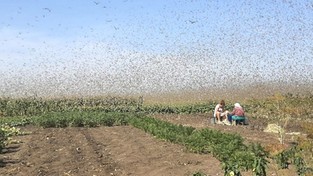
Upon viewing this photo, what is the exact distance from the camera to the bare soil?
11.8 meters

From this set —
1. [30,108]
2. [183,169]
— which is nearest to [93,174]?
[183,169]

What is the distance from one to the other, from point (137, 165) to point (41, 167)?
262cm

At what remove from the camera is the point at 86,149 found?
55.0 ft

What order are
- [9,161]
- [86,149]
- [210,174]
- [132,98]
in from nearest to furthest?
[210,174], [9,161], [86,149], [132,98]

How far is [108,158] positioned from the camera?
14.4m

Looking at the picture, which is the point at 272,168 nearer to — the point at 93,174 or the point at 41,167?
the point at 93,174

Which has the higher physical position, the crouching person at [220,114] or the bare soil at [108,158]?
the bare soil at [108,158]

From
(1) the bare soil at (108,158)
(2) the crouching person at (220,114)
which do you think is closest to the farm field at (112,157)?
(1) the bare soil at (108,158)

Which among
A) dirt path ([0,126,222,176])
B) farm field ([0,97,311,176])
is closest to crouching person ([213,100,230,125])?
farm field ([0,97,311,176])

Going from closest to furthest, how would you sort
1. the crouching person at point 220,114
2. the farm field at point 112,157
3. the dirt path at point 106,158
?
the farm field at point 112,157 < the dirt path at point 106,158 < the crouching person at point 220,114

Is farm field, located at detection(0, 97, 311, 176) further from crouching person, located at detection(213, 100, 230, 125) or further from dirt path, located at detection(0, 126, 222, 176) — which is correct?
crouching person, located at detection(213, 100, 230, 125)

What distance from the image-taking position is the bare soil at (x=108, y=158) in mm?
11750

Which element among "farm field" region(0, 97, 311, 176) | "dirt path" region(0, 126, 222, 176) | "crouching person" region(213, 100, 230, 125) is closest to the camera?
"farm field" region(0, 97, 311, 176)

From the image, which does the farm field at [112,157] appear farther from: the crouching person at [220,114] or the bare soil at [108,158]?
the crouching person at [220,114]
